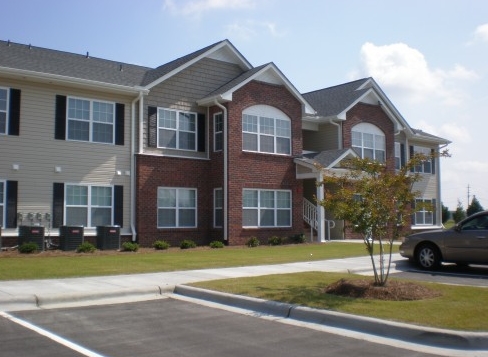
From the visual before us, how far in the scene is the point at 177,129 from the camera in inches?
940

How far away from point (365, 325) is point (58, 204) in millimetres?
15543

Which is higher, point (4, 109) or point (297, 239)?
point (4, 109)

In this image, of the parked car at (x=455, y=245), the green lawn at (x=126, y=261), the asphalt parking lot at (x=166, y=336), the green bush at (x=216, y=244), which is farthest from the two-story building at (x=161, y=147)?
the asphalt parking lot at (x=166, y=336)

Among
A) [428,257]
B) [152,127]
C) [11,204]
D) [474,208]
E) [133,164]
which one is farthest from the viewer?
[474,208]

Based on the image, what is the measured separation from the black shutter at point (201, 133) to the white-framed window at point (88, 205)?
15.4 feet

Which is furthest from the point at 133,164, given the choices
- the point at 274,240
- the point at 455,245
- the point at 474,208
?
the point at 474,208

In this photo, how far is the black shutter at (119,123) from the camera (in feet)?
73.0

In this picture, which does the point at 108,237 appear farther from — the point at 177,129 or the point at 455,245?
the point at 455,245

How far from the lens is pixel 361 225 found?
1009 centimetres

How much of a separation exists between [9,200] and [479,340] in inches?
670

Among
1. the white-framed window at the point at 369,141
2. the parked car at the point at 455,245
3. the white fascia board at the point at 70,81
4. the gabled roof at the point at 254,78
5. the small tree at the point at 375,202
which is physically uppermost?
the gabled roof at the point at 254,78

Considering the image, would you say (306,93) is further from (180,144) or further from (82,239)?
(82,239)

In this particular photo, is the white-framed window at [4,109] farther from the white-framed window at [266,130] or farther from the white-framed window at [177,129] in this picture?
the white-framed window at [266,130]

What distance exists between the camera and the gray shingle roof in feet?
95.1
